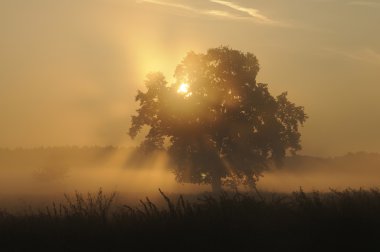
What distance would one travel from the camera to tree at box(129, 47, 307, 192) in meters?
46.2

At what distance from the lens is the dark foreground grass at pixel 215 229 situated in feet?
20.1

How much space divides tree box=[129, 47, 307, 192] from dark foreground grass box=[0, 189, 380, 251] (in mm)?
Result: 38564

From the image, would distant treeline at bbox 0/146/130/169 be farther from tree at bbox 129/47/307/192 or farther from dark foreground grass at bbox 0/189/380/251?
dark foreground grass at bbox 0/189/380/251

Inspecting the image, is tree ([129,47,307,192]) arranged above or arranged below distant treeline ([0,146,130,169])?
below

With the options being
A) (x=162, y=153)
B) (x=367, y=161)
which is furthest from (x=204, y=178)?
(x=367, y=161)

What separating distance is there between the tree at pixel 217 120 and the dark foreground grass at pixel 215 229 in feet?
127

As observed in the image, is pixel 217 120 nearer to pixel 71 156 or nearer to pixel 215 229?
pixel 215 229

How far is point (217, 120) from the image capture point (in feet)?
151

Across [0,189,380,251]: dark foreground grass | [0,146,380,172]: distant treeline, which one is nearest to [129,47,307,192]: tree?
[0,189,380,251]: dark foreground grass

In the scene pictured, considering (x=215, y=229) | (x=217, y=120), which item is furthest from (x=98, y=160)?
(x=215, y=229)

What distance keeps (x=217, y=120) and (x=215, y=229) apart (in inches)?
1570

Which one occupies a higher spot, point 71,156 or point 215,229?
point 71,156

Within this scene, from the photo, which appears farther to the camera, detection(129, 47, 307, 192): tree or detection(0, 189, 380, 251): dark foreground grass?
detection(129, 47, 307, 192): tree

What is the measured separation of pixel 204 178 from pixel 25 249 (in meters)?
40.6
